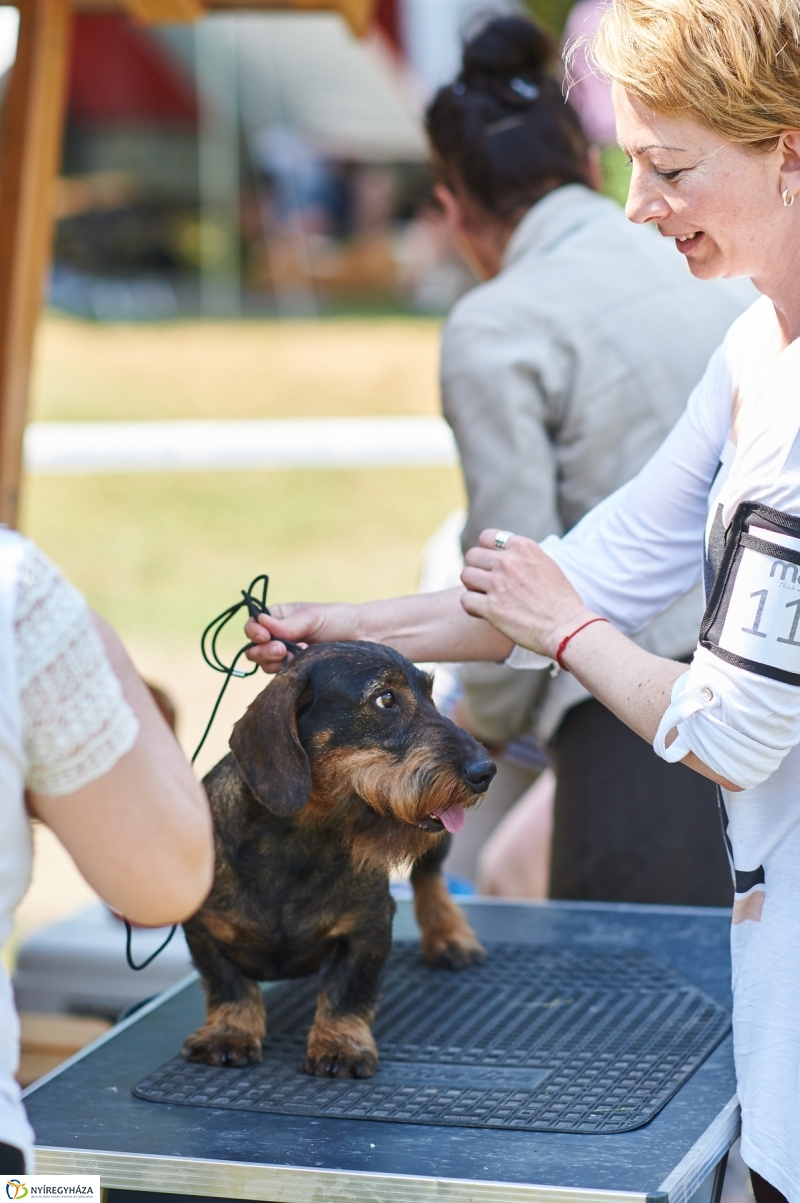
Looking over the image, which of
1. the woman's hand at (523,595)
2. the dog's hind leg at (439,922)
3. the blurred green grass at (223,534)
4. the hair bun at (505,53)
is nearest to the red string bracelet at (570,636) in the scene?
the woman's hand at (523,595)

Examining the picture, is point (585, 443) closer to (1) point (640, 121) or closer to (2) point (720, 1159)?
(1) point (640, 121)

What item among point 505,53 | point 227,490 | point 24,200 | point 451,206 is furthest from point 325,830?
point 227,490

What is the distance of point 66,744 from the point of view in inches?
60.9

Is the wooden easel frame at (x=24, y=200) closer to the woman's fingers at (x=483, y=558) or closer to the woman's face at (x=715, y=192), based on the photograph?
the woman's fingers at (x=483, y=558)

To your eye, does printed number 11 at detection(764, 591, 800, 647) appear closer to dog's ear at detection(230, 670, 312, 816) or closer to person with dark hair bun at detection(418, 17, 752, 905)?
dog's ear at detection(230, 670, 312, 816)

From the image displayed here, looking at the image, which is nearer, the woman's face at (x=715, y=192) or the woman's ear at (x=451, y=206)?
the woman's face at (x=715, y=192)

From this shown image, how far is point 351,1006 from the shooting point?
2.52 m

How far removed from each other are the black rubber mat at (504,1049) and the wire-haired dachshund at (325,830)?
78mm

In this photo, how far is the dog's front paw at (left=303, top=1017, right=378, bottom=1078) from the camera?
2430 mm

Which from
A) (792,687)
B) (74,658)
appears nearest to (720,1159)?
(792,687)

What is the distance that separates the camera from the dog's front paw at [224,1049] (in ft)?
8.14

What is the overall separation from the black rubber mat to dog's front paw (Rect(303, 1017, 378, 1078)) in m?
0.02

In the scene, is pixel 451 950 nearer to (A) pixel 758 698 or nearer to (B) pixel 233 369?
(A) pixel 758 698

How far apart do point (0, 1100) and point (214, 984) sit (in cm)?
98
